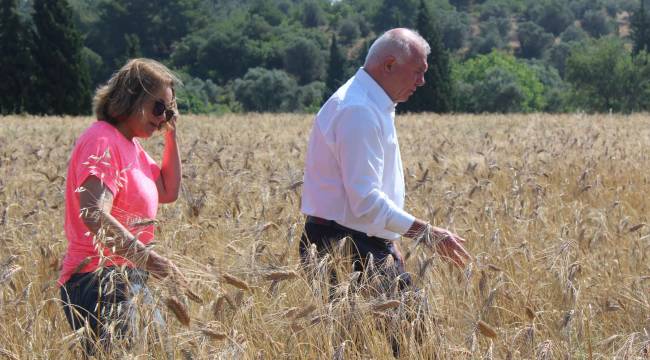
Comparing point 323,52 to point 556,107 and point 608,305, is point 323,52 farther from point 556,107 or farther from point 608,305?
point 608,305

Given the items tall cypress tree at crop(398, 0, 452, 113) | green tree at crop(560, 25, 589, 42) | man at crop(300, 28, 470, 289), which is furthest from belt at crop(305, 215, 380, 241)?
green tree at crop(560, 25, 589, 42)

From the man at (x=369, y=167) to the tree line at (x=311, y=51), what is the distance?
80cm

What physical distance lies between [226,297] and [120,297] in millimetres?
488

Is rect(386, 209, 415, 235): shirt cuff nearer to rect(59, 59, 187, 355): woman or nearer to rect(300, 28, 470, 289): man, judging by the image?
rect(300, 28, 470, 289): man

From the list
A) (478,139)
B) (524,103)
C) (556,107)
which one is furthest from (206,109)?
(478,139)

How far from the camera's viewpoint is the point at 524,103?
8175cm

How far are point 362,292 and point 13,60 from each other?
44.2 metres

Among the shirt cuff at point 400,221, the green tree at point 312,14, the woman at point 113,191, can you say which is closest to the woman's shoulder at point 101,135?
the woman at point 113,191

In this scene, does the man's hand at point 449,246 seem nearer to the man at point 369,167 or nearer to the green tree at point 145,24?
the man at point 369,167

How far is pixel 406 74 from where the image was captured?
3.79m

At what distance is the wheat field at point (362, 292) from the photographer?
3082 mm

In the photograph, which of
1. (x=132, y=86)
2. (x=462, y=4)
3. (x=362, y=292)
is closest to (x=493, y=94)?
(x=362, y=292)

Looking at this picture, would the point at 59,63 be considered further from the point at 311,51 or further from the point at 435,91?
the point at 311,51

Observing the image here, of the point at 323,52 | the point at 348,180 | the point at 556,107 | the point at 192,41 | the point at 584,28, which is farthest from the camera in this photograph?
the point at 584,28
